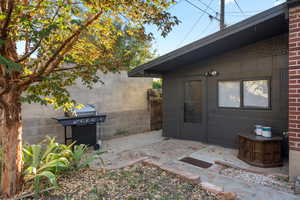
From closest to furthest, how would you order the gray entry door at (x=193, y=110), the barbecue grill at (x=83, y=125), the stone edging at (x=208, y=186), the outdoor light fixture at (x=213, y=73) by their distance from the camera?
the stone edging at (x=208, y=186)
the barbecue grill at (x=83, y=125)
the outdoor light fixture at (x=213, y=73)
the gray entry door at (x=193, y=110)

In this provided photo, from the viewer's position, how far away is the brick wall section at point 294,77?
253cm

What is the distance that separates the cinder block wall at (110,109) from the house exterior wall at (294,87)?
409 centimetres

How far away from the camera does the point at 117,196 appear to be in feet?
6.70

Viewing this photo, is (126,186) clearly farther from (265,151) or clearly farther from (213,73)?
(213,73)

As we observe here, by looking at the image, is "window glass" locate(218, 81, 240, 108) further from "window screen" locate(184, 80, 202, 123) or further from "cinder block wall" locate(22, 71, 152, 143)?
"cinder block wall" locate(22, 71, 152, 143)

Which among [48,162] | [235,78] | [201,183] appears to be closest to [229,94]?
[235,78]

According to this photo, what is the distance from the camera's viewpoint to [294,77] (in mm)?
2572

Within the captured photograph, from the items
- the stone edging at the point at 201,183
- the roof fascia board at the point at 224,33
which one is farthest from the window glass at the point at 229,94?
the stone edging at the point at 201,183

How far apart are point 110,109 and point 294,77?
15.6 feet

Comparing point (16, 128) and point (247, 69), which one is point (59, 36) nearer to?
point (16, 128)

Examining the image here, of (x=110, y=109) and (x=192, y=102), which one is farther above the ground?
(x=192, y=102)

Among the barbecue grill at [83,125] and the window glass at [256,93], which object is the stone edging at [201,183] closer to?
the barbecue grill at [83,125]

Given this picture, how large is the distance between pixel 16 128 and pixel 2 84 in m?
0.56

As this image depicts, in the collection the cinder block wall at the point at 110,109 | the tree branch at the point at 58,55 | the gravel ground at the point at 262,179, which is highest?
the tree branch at the point at 58,55
